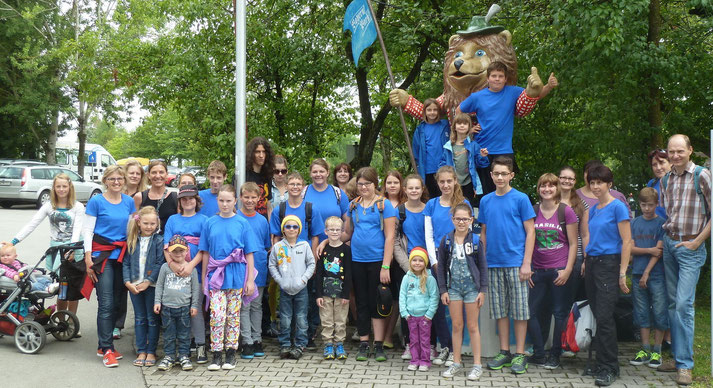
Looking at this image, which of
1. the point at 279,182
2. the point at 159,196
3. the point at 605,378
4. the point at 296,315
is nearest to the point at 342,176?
the point at 279,182

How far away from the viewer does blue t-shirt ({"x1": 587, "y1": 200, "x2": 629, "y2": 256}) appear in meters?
5.34

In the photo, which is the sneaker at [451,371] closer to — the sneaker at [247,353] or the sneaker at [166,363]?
the sneaker at [247,353]

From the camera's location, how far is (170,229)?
579cm

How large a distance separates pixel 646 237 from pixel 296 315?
3.22m

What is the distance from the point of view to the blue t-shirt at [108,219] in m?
5.90

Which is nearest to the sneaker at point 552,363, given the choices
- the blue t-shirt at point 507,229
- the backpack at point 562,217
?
the blue t-shirt at point 507,229

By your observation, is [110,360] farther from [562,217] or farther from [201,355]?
[562,217]

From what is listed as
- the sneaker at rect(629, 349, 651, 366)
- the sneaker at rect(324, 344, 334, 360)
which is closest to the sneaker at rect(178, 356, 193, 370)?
the sneaker at rect(324, 344, 334, 360)

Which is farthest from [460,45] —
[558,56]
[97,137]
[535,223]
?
[97,137]

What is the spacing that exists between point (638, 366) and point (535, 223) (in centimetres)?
154

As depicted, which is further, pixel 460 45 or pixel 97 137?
pixel 97 137

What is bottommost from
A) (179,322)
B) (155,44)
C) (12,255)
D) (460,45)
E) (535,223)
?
(179,322)

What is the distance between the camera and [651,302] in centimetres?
583

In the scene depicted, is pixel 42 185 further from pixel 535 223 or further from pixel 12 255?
pixel 535 223
